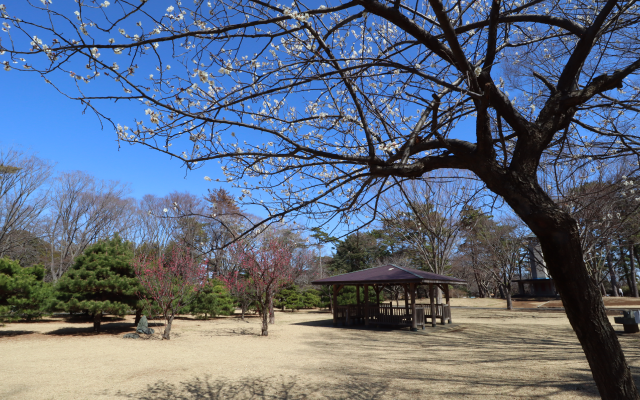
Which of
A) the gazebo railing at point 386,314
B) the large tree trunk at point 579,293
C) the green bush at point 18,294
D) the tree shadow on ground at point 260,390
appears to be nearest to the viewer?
the large tree trunk at point 579,293

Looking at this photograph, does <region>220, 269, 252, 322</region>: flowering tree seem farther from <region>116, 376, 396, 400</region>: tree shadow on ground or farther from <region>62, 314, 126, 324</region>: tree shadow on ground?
<region>116, 376, 396, 400</region>: tree shadow on ground

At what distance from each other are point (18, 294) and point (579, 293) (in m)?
15.4

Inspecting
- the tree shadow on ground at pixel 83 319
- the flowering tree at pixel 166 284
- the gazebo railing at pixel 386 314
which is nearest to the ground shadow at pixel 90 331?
the flowering tree at pixel 166 284

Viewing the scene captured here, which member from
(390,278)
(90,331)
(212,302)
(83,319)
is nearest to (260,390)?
(390,278)

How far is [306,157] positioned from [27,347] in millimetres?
11331

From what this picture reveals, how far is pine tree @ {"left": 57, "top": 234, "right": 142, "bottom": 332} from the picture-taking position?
1216 cm

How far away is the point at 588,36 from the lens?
2887 millimetres

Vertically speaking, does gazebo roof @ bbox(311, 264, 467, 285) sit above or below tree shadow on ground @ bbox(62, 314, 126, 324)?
above

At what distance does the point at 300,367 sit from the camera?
7230 millimetres

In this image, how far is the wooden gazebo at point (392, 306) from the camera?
46.0ft

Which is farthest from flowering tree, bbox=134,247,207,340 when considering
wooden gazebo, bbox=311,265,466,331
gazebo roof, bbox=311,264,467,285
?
gazebo roof, bbox=311,264,467,285

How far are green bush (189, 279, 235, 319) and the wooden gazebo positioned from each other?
22.4 feet

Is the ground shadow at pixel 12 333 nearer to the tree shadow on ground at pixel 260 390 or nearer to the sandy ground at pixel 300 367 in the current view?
the sandy ground at pixel 300 367

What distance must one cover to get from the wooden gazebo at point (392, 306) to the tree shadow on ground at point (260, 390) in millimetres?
8398
